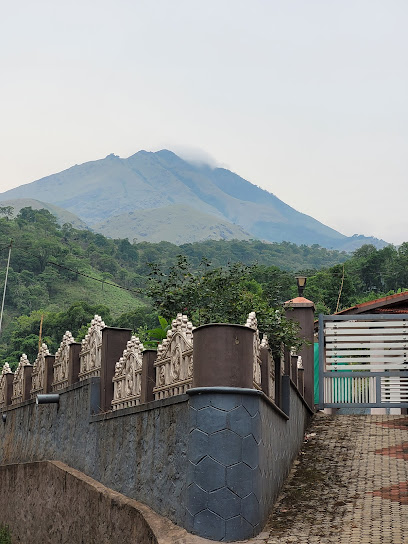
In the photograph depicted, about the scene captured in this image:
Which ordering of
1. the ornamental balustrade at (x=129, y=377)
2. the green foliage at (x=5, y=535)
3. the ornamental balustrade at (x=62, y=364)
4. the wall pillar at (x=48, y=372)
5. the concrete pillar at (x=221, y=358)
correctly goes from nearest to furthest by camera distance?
the concrete pillar at (x=221, y=358) < the ornamental balustrade at (x=129, y=377) < the ornamental balustrade at (x=62, y=364) < the green foliage at (x=5, y=535) < the wall pillar at (x=48, y=372)

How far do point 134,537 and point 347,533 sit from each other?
2.35 m

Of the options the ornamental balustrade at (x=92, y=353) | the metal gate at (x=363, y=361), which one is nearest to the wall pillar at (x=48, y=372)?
the ornamental balustrade at (x=92, y=353)

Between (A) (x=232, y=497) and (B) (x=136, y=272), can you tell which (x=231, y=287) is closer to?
(A) (x=232, y=497)

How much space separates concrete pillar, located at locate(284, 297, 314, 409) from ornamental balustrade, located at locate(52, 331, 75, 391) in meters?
4.65

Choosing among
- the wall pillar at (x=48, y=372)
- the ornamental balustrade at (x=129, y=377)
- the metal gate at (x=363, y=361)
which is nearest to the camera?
the ornamental balustrade at (x=129, y=377)

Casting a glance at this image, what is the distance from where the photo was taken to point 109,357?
11867 millimetres

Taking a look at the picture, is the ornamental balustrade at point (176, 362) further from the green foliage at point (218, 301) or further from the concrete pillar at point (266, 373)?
the green foliage at point (218, 301)

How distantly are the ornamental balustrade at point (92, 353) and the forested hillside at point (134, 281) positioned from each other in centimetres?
186

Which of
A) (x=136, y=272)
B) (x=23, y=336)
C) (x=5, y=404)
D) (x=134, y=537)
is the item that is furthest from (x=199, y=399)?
(x=136, y=272)

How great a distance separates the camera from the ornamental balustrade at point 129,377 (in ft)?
34.9

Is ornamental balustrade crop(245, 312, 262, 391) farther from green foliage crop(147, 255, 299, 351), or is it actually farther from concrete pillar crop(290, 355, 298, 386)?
concrete pillar crop(290, 355, 298, 386)

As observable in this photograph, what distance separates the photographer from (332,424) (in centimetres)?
1532

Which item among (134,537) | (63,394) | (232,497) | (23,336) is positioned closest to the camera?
(232,497)

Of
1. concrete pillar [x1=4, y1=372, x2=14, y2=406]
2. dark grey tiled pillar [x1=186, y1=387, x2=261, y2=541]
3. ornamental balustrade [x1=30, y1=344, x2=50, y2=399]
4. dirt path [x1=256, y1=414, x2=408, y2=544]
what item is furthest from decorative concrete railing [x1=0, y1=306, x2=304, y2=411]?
concrete pillar [x1=4, y1=372, x2=14, y2=406]
